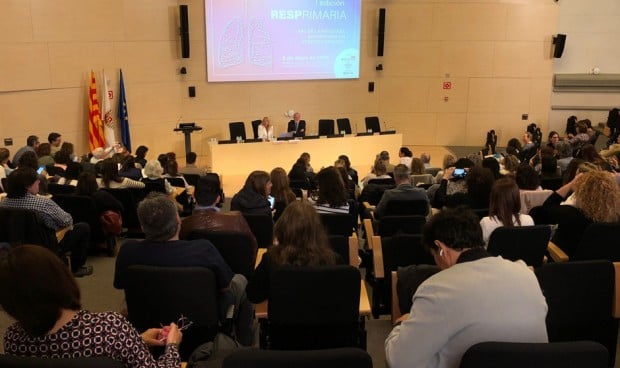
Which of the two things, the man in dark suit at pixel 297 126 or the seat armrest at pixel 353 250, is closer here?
the seat armrest at pixel 353 250

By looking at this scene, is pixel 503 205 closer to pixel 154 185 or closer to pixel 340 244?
pixel 340 244

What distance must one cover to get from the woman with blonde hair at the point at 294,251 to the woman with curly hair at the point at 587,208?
6.58ft

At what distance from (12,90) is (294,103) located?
5857mm

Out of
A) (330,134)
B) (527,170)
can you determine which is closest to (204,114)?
(330,134)

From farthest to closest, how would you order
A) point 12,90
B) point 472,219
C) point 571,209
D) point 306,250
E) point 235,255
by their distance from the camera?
1. point 12,90
2. point 571,209
3. point 235,255
4. point 306,250
5. point 472,219

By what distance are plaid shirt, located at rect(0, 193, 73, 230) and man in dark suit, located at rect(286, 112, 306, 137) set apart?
7593 millimetres

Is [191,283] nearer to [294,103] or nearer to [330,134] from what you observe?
[330,134]

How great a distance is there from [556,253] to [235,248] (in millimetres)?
2326

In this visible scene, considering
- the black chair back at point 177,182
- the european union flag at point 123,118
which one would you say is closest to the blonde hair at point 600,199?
the black chair back at point 177,182

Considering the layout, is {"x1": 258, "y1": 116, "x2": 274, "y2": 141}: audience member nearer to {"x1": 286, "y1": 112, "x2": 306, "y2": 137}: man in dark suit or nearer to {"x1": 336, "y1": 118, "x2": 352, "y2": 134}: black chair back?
{"x1": 286, "y1": 112, "x2": 306, "y2": 137}: man in dark suit

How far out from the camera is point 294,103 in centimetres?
1364

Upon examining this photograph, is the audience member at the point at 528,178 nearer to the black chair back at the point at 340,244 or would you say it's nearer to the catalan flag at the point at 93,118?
the black chair back at the point at 340,244

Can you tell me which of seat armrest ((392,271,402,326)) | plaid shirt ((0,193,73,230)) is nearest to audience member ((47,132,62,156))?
plaid shirt ((0,193,73,230))

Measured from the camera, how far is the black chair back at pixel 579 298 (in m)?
3.08
